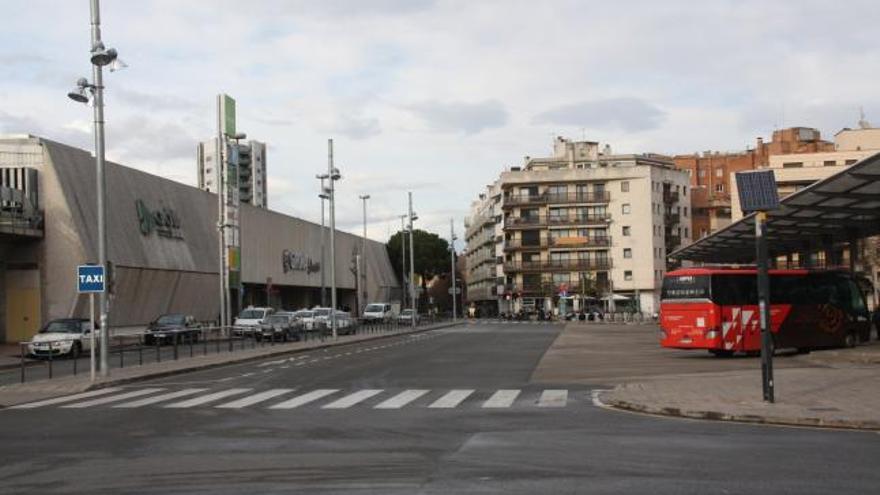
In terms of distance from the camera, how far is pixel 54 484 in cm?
952

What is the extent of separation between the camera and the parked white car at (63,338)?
35.3 metres

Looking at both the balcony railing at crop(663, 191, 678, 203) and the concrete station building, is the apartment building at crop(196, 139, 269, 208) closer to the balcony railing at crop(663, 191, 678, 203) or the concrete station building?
the concrete station building

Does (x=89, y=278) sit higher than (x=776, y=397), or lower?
higher

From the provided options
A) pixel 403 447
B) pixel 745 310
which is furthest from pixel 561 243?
pixel 403 447

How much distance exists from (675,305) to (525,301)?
9579 cm

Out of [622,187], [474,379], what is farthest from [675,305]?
[622,187]

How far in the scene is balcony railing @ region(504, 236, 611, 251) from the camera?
12266 cm

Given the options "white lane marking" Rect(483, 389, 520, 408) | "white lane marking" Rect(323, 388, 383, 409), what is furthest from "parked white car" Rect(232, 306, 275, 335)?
"white lane marking" Rect(483, 389, 520, 408)

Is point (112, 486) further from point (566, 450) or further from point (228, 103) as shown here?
point (228, 103)

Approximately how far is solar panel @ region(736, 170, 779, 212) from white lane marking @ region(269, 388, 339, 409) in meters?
8.59

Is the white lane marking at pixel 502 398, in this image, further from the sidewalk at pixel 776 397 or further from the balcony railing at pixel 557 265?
the balcony railing at pixel 557 265

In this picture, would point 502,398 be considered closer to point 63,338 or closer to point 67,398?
point 67,398

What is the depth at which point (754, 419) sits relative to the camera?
555 inches

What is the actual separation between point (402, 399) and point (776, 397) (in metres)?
6.81
